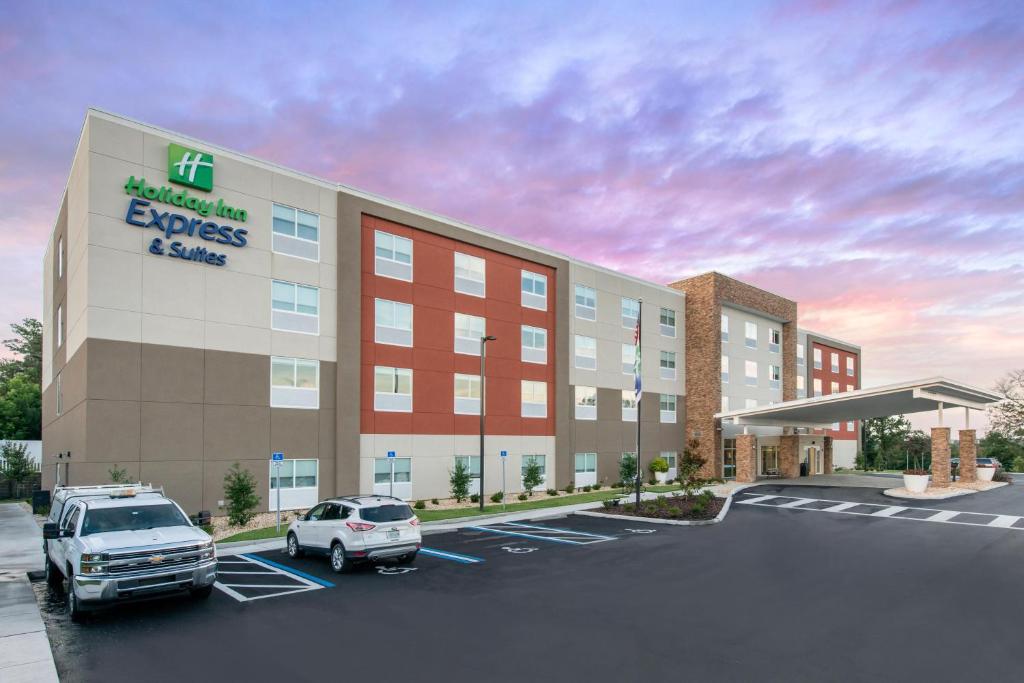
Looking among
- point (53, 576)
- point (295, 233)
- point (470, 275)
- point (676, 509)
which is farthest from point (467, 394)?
point (53, 576)

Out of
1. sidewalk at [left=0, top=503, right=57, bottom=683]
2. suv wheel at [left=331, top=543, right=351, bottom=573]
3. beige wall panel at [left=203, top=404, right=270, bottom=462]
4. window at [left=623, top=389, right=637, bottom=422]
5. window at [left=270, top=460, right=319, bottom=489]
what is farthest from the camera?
window at [left=623, top=389, right=637, bottom=422]

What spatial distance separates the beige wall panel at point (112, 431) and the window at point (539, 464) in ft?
67.3

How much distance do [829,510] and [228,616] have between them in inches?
1073

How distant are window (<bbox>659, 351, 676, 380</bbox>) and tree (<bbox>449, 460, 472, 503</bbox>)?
21.0m

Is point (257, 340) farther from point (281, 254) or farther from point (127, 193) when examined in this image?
point (127, 193)

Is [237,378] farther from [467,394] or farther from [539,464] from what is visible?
[539,464]

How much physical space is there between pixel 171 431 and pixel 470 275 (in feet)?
56.4

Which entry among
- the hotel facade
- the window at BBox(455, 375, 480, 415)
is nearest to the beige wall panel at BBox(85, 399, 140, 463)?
the hotel facade

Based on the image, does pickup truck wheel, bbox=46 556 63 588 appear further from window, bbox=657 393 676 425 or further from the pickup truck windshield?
window, bbox=657 393 676 425

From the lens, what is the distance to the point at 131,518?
1289 centimetres

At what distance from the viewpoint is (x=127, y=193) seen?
24219mm

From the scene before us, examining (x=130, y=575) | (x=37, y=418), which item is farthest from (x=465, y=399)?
(x=37, y=418)

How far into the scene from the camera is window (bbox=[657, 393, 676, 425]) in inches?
1898

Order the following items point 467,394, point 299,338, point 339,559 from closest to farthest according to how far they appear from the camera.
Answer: point 339,559 < point 299,338 < point 467,394
